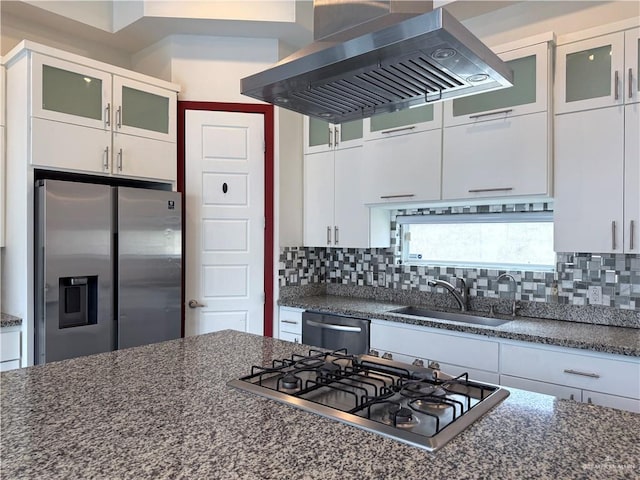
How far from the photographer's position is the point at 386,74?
135cm

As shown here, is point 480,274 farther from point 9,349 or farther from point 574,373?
point 9,349

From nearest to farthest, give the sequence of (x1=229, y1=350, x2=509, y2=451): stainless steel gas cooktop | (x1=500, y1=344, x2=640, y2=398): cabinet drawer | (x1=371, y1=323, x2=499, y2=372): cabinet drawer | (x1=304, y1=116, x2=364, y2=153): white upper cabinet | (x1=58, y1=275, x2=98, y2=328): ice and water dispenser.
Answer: (x1=229, y1=350, x2=509, y2=451): stainless steel gas cooktop
(x1=500, y1=344, x2=640, y2=398): cabinet drawer
(x1=371, y1=323, x2=499, y2=372): cabinet drawer
(x1=58, y1=275, x2=98, y2=328): ice and water dispenser
(x1=304, y1=116, x2=364, y2=153): white upper cabinet

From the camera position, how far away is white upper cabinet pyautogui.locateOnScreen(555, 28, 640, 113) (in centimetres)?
220

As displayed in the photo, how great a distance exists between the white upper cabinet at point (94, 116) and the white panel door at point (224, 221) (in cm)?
22

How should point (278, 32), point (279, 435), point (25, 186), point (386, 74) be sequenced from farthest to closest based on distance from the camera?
1. point (278, 32)
2. point (25, 186)
3. point (386, 74)
4. point (279, 435)

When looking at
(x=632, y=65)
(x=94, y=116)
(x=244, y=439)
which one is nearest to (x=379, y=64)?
(x=244, y=439)

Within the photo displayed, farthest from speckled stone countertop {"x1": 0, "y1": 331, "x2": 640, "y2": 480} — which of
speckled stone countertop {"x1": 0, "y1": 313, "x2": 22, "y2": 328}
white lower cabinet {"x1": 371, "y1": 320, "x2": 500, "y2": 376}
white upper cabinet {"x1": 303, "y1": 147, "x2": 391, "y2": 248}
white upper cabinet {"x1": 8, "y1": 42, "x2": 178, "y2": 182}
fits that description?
white upper cabinet {"x1": 303, "y1": 147, "x2": 391, "y2": 248}

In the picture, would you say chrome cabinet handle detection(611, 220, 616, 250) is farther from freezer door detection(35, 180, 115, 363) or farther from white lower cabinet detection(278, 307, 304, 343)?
freezer door detection(35, 180, 115, 363)

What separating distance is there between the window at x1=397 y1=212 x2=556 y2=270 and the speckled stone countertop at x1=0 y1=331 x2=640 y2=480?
1713 millimetres

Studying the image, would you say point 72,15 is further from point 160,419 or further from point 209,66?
point 160,419

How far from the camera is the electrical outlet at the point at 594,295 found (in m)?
2.52

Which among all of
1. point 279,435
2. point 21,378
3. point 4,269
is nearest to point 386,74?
point 279,435

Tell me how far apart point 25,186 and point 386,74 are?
2097mm

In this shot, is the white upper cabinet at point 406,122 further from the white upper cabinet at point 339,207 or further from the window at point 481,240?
the window at point 481,240
